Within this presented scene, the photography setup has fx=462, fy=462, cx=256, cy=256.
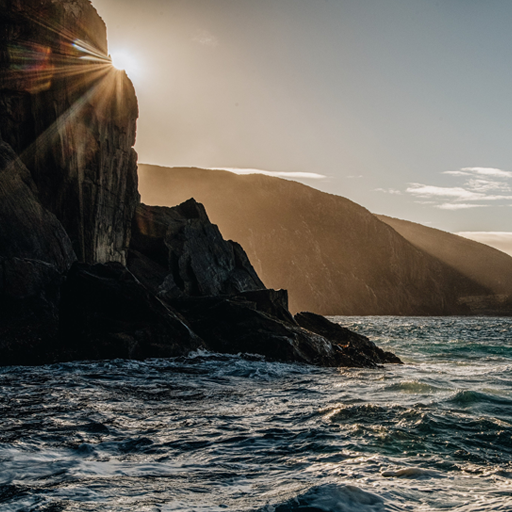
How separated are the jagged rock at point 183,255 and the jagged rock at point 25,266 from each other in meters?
7.76

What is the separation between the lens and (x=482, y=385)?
44.3 ft

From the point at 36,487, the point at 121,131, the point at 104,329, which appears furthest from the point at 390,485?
the point at 121,131

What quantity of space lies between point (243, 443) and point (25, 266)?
34.1 ft

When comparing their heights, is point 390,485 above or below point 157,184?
below

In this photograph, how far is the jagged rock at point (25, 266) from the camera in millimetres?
13273

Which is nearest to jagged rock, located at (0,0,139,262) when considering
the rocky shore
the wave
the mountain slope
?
the rocky shore

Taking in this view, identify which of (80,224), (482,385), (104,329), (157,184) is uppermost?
(157,184)

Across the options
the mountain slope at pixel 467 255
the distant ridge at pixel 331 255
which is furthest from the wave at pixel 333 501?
the mountain slope at pixel 467 255

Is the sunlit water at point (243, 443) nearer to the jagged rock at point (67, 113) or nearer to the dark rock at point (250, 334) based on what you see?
the dark rock at point (250, 334)

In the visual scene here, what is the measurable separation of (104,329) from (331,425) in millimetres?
9111

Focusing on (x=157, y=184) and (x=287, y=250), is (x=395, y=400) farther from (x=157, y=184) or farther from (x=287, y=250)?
(x=157, y=184)

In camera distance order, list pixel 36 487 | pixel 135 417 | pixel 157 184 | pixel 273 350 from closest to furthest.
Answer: pixel 36 487
pixel 135 417
pixel 273 350
pixel 157 184

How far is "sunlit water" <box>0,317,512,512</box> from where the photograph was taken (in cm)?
480

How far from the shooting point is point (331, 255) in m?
110
